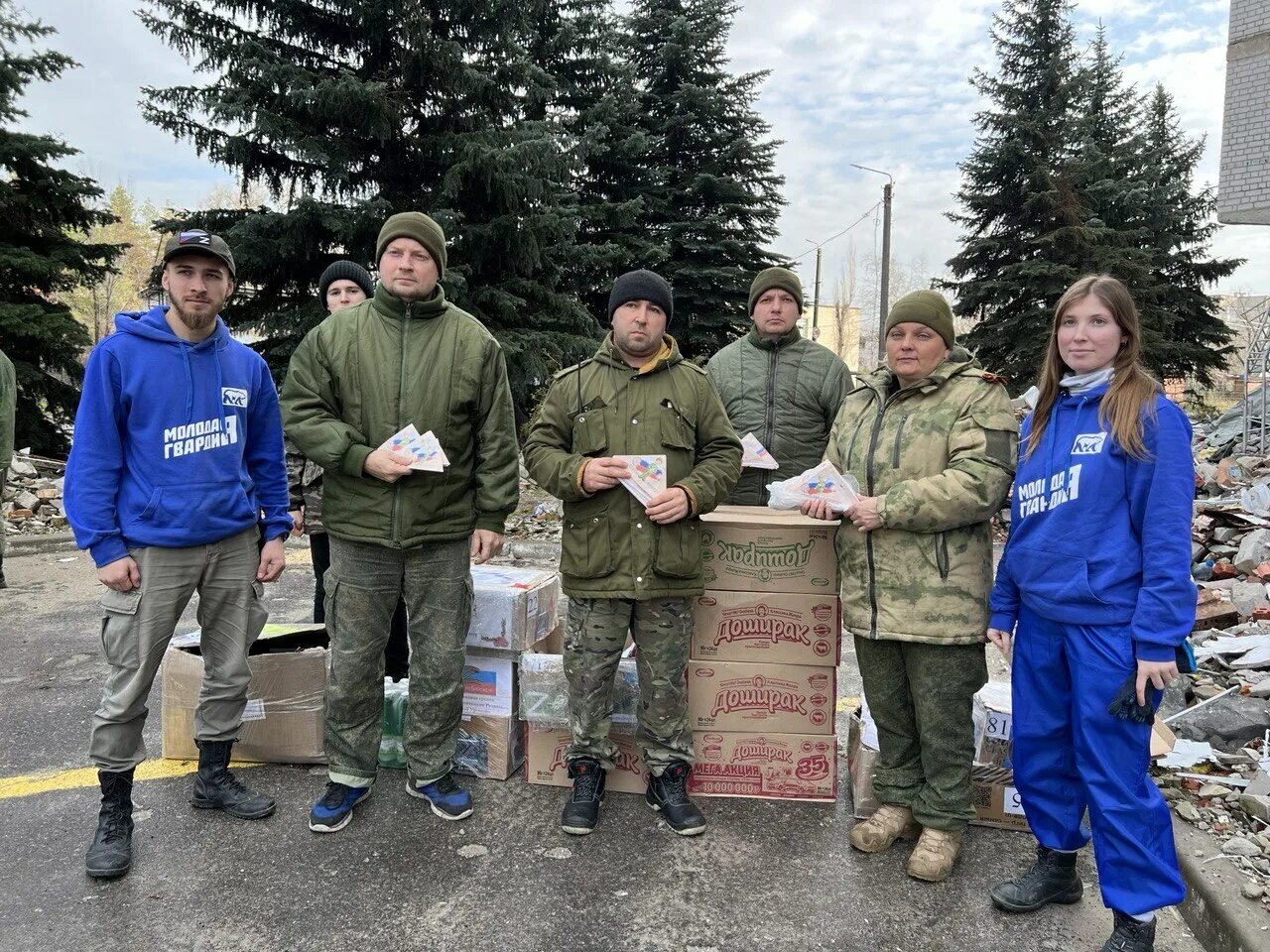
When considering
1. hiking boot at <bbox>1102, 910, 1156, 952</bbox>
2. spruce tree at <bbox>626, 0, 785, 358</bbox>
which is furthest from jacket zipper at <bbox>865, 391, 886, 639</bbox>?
spruce tree at <bbox>626, 0, 785, 358</bbox>

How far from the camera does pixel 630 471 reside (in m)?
3.07

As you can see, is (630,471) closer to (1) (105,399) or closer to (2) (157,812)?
(1) (105,399)

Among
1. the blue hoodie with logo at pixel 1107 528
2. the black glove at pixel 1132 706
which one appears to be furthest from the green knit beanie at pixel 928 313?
the black glove at pixel 1132 706

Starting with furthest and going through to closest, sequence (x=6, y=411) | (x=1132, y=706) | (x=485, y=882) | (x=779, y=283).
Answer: (x=6, y=411)
(x=779, y=283)
(x=485, y=882)
(x=1132, y=706)

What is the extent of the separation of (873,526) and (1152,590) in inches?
34.2

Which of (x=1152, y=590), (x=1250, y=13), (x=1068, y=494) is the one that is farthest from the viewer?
(x=1250, y=13)

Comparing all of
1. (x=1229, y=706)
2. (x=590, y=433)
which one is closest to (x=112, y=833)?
(x=590, y=433)

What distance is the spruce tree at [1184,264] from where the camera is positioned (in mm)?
22234

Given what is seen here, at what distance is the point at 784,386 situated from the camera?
4.12 meters

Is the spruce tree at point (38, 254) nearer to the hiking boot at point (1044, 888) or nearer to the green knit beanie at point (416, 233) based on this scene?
the green knit beanie at point (416, 233)

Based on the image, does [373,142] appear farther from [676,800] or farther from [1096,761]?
[1096,761]

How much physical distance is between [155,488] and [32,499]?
836 cm

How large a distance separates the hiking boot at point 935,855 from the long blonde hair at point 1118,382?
145 centimetres

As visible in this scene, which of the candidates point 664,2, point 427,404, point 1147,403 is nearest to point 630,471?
point 427,404
